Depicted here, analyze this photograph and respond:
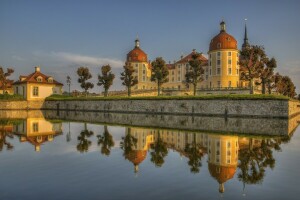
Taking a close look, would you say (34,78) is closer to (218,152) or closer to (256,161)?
(218,152)

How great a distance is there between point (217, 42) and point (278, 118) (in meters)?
39.6

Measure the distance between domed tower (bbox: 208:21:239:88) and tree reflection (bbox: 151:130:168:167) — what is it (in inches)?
2094

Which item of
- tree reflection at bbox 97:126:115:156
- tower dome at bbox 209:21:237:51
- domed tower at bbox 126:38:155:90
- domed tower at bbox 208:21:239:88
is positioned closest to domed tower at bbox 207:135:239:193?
tree reflection at bbox 97:126:115:156

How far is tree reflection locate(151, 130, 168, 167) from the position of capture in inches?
419

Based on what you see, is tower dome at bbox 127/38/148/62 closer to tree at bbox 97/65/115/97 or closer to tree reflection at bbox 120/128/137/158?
tree at bbox 97/65/115/97

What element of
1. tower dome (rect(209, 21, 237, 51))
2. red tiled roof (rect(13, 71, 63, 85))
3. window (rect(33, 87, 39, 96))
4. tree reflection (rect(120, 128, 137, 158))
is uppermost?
tower dome (rect(209, 21, 237, 51))

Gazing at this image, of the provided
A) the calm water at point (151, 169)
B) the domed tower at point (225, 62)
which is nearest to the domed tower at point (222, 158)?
the calm water at point (151, 169)

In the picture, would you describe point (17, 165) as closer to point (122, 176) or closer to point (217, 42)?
point (122, 176)

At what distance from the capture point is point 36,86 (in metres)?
55.1

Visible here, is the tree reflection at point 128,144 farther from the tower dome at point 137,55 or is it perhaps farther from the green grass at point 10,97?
the tower dome at point 137,55

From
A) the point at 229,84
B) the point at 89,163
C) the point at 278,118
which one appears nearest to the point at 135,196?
the point at 89,163

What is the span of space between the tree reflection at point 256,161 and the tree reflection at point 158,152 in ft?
9.46

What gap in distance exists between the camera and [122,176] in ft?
28.0

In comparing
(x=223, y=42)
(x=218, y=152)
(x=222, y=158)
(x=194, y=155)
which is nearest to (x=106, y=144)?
(x=194, y=155)
